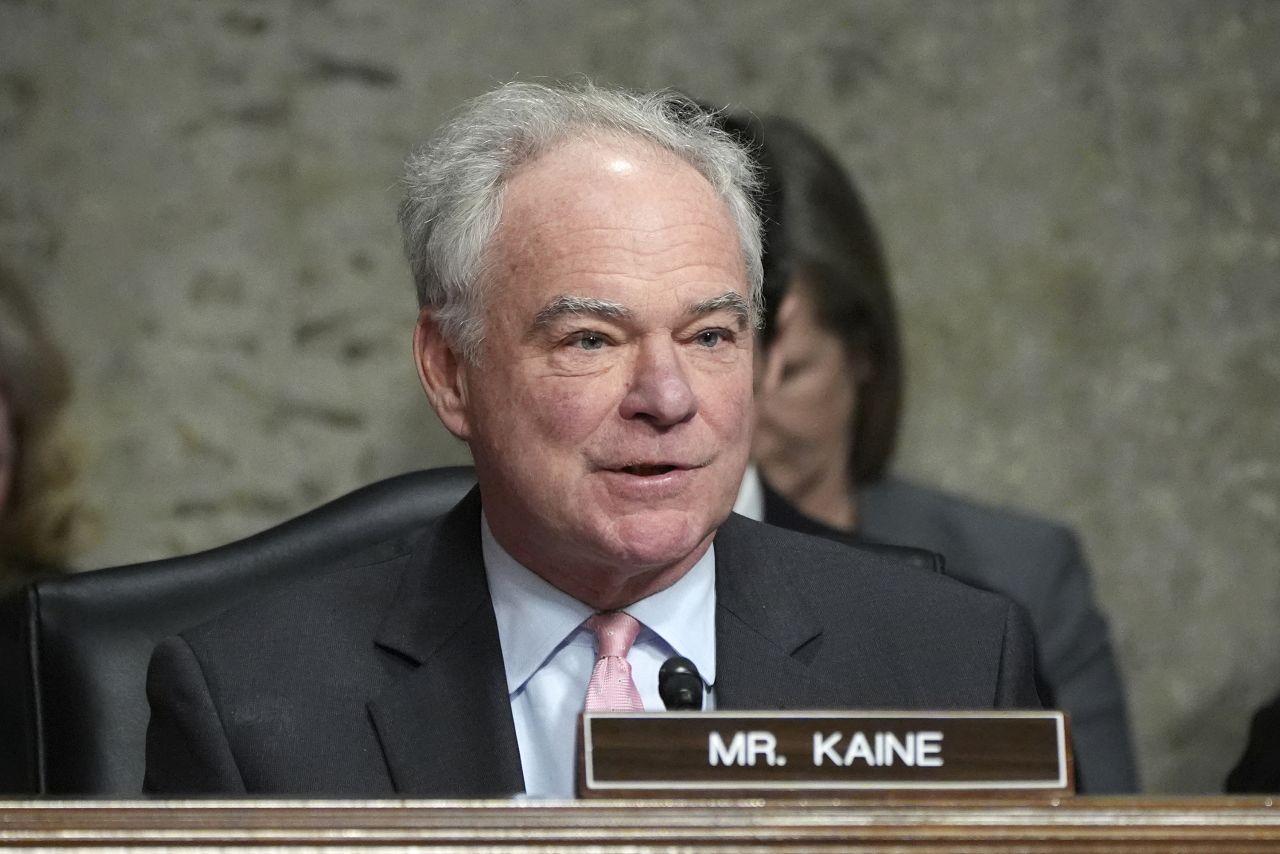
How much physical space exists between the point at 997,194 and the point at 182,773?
2.21m

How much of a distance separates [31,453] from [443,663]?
1.84 m

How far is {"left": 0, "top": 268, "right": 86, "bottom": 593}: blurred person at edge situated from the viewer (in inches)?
→ 132

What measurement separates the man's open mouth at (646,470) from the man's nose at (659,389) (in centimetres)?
4

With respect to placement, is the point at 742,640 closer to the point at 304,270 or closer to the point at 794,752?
the point at 794,752

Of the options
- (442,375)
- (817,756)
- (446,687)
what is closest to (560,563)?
(446,687)

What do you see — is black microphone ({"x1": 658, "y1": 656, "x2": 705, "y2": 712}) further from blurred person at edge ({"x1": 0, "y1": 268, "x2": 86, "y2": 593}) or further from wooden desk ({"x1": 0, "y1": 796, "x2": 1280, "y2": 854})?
blurred person at edge ({"x1": 0, "y1": 268, "x2": 86, "y2": 593})

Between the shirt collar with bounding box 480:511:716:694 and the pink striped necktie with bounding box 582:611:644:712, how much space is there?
2 cm

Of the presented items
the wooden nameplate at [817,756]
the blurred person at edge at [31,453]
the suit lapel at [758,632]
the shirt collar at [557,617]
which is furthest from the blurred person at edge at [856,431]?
the wooden nameplate at [817,756]

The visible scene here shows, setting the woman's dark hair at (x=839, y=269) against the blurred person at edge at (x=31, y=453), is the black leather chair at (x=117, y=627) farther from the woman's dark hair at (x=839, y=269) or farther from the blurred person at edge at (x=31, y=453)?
the woman's dark hair at (x=839, y=269)

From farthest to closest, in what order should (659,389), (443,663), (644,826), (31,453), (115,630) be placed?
(31,453), (115,630), (443,663), (659,389), (644,826)

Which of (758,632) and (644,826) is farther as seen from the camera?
(758,632)

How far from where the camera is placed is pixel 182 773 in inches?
69.0

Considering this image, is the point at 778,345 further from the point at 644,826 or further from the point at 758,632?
the point at 644,826

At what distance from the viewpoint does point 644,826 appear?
3.84ft
